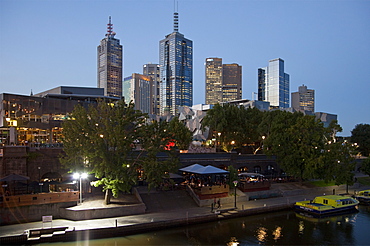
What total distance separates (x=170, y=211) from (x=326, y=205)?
19.8m

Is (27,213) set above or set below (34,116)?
below

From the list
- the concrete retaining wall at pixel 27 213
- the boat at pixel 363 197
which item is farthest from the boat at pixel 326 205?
the concrete retaining wall at pixel 27 213

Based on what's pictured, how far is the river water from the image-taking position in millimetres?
26062

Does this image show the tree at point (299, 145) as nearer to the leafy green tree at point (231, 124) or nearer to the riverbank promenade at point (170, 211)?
the riverbank promenade at point (170, 211)

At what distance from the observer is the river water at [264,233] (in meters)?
26.1

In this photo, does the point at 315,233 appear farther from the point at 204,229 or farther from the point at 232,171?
the point at 232,171

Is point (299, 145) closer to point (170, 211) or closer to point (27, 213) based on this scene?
point (170, 211)

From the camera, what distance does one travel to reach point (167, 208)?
34.2 metres

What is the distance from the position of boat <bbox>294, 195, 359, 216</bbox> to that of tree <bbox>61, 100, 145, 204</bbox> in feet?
70.7

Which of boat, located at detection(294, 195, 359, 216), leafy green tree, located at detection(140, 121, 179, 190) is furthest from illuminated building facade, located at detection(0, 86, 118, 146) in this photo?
boat, located at detection(294, 195, 359, 216)

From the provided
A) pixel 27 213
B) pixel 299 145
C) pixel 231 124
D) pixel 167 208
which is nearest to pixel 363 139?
pixel 231 124

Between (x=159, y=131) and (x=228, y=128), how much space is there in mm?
36138

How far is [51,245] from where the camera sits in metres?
24.3

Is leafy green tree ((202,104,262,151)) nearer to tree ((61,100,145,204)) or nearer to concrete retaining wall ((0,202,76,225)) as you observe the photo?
tree ((61,100,145,204))
